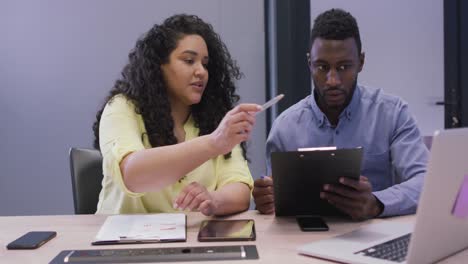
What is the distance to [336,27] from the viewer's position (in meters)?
1.70

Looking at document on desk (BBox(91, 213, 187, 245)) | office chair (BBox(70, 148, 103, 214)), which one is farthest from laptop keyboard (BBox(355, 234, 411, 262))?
office chair (BBox(70, 148, 103, 214))

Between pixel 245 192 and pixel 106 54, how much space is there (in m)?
1.55

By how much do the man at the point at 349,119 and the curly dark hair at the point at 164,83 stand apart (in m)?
0.25

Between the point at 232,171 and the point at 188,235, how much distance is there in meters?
0.45

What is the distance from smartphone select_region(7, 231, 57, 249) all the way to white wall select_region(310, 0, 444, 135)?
239 cm

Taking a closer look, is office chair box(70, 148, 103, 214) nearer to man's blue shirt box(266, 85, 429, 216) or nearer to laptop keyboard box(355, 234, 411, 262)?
man's blue shirt box(266, 85, 429, 216)

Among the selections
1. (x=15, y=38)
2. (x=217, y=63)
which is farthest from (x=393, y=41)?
(x=15, y=38)

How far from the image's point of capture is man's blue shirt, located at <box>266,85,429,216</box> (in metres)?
1.60

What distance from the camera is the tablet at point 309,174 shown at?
1193 mm

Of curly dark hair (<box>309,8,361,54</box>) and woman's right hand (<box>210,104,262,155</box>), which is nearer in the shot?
woman's right hand (<box>210,104,262,155</box>)

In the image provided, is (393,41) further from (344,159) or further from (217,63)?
(344,159)

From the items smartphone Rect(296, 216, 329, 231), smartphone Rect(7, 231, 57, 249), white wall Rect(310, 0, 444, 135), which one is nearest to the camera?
smartphone Rect(7, 231, 57, 249)

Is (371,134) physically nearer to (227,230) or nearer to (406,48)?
(227,230)

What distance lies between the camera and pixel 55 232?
1229mm
